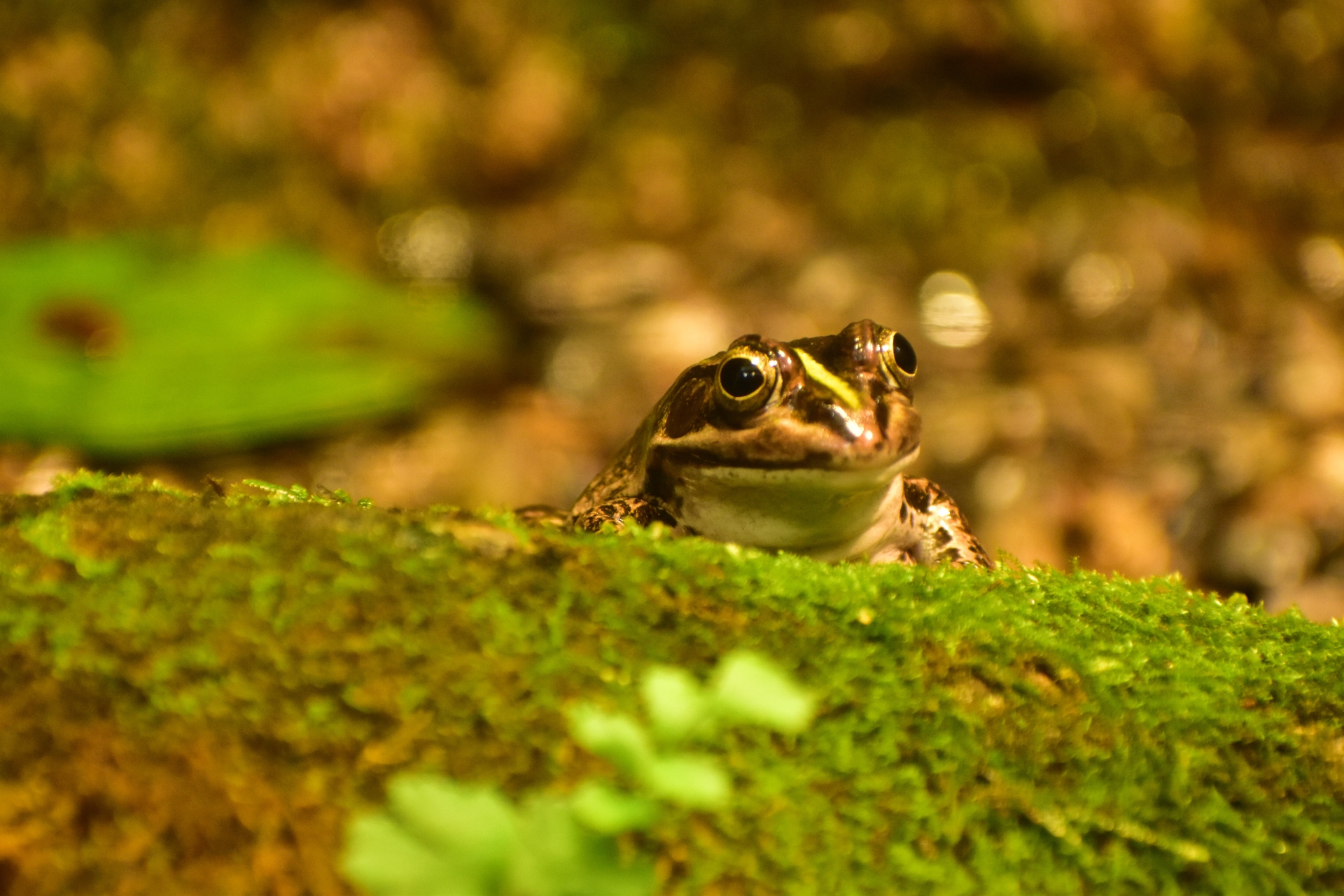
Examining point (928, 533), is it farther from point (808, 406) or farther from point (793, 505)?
point (808, 406)

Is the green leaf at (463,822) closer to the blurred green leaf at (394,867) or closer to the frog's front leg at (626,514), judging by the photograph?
the blurred green leaf at (394,867)

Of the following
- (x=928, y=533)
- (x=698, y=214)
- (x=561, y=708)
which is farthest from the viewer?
(x=698, y=214)

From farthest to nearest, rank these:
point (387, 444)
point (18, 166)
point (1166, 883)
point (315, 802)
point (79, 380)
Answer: point (18, 166) < point (387, 444) < point (79, 380) < point (1166, 883) < point (315, 802)

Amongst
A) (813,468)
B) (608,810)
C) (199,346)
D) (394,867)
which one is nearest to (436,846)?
(394,867)

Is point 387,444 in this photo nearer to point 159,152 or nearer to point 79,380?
point 79,380

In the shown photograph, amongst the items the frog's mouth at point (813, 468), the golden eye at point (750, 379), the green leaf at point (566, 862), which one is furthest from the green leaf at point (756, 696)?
the golden eye at point (750, 379)

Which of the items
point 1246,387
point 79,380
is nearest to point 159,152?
point 79,380
